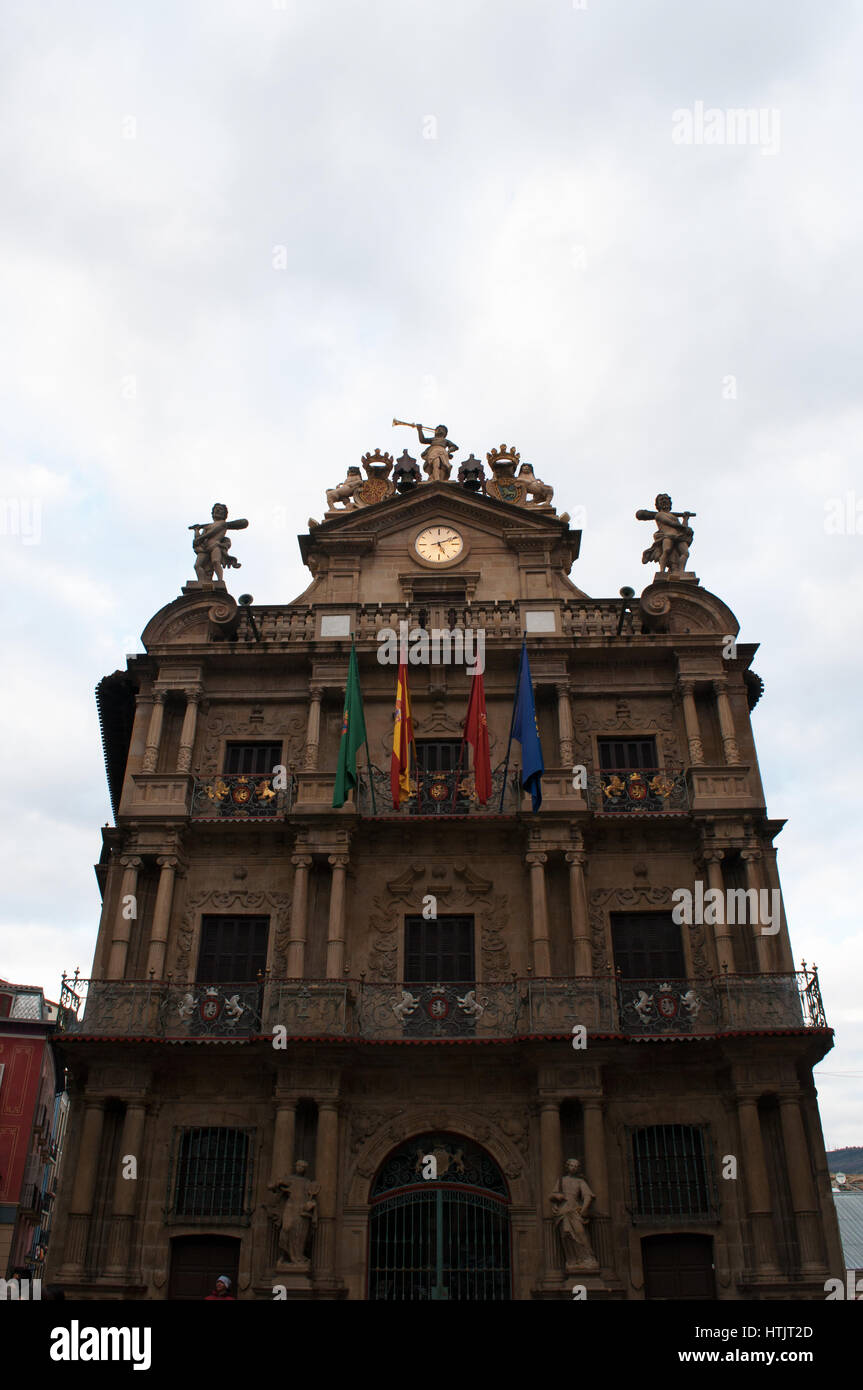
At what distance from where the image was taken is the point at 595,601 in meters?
24.8

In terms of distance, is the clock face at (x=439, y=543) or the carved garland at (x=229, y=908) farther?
the clock face at (x=439, y=543)

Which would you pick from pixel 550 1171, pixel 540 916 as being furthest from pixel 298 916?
pixel 550 1171

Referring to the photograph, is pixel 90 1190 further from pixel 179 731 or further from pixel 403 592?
pixel 403 592

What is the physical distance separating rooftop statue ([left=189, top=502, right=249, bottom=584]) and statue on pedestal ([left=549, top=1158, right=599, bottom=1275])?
14.9 meters

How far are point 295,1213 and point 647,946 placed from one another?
8027mm

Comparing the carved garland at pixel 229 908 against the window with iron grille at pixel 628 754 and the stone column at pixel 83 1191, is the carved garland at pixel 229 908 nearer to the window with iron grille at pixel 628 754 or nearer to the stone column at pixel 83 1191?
the stone column at pixel 83 1191

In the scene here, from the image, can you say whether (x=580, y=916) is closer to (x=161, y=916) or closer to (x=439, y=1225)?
(x=439, y=1225)

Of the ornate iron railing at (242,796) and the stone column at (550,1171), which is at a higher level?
the ornate iron railing at (242,796)

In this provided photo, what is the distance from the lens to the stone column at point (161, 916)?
20.6 meters

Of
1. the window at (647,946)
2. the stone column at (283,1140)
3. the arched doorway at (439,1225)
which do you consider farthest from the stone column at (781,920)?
the stone column at (283,1140)

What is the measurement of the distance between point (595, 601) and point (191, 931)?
1132cm

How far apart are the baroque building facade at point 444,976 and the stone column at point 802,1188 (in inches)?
1.9

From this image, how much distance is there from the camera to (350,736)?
2094 centimetres
